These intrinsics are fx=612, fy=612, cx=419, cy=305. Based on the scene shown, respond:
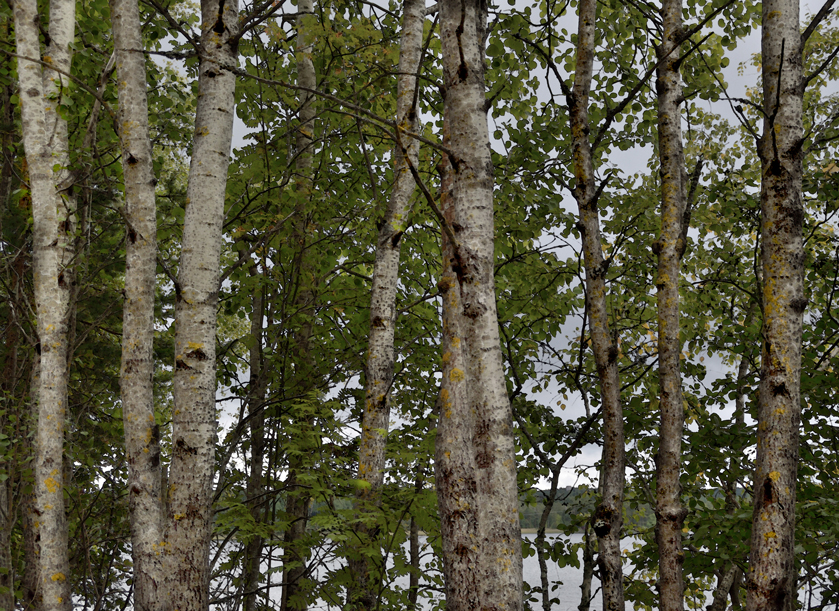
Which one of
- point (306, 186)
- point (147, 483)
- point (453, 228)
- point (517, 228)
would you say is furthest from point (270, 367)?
point (453, 228)

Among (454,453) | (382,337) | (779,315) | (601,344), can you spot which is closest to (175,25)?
(382,337)

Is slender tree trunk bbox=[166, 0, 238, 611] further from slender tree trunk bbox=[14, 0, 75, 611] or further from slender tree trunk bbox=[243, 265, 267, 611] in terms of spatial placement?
slender tree trunk bbox=[243, 265, 267, 611]

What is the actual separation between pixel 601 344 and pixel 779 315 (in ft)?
5.59

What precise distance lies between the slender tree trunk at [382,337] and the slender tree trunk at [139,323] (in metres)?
1.53

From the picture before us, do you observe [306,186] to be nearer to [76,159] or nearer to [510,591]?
[76,159]

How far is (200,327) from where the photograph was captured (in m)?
3.91

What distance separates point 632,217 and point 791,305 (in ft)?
16.9

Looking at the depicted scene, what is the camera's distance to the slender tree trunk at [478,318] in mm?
2455

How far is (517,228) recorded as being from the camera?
24.2ft

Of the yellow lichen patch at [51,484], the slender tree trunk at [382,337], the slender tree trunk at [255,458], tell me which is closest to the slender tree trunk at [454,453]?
the slender tree trunk at [382,337]

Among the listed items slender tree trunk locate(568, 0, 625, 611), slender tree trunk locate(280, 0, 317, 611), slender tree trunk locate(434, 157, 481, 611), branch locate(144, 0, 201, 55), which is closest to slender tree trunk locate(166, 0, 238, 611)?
branch locate(144, 0, 201, 55)

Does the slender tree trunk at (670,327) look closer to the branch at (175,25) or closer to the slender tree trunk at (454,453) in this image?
the slender tree trunk at (454,453)

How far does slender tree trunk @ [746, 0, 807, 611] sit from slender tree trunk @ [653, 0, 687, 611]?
1.07 meters

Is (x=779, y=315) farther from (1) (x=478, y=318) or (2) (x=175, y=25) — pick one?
(2) (x=175, y=25)
